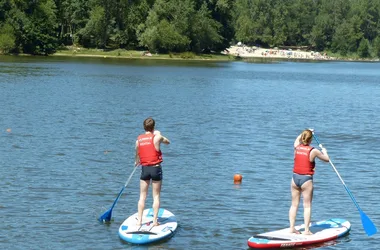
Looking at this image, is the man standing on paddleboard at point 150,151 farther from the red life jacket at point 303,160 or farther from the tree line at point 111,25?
the tree line at point 111,25

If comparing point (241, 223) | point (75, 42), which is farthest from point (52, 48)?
point (241, 223)

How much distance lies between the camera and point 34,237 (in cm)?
1877

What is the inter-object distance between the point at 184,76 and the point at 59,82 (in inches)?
845

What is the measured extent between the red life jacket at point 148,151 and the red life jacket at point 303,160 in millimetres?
3235

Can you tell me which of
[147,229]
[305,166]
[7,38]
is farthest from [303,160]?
[7,38]

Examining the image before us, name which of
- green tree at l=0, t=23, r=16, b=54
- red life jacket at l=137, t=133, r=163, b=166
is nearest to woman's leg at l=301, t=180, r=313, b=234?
red life jacket at l=137, t=133, r=163, b=166

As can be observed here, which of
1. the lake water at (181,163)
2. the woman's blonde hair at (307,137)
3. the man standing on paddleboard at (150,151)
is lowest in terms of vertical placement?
the lake water at (181,163)

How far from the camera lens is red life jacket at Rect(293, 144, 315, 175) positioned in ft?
57.9

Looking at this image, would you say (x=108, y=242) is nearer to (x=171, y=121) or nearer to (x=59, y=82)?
(x=171, y=121)

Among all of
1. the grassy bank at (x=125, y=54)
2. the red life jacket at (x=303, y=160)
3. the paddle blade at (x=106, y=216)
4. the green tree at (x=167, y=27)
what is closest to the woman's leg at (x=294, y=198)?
the red life jacket at (x=303, y=160)

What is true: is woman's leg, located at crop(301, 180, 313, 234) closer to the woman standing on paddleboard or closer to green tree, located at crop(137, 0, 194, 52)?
the woman standing on paddleboard

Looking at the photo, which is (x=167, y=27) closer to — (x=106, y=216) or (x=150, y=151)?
(x=106, y=216)

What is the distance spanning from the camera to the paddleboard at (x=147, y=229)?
18109 millimetres

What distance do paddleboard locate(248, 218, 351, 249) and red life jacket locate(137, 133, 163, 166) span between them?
2933 millimetres
